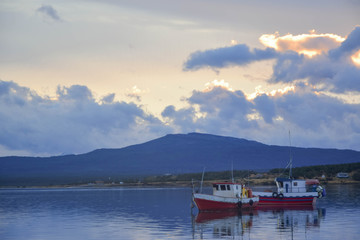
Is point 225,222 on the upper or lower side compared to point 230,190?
lower

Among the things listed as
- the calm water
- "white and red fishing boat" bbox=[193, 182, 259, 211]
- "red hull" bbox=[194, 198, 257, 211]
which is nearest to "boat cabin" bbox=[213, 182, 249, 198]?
"white and red fishing boat" bbox=[193, 182, 259, 211]

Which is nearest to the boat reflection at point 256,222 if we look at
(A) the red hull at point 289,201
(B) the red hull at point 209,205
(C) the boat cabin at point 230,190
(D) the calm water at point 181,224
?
(D) the calm water at point 181,224

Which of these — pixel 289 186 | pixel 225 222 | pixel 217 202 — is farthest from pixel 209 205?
pixel 289 186

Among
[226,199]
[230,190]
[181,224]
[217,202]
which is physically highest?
[230,190]

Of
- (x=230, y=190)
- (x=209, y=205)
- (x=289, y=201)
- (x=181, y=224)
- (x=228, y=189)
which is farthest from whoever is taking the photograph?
(x=289, y=201)

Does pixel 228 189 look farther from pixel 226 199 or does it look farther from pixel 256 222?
pixel 256 222

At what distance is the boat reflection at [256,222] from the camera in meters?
50.2

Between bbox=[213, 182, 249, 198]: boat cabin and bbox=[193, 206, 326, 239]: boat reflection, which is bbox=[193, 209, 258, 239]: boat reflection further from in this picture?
bbox=[213, 182, 249, 198]: boat cabin

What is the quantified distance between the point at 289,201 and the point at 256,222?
22.3 metres

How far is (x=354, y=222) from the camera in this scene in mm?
55219

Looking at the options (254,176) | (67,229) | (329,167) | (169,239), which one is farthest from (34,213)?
(329,167)

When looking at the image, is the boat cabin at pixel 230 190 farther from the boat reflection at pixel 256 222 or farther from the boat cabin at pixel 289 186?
the boat cabin at pixel 289 186

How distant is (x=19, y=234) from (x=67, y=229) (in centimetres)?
524

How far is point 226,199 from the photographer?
71.9 metres
